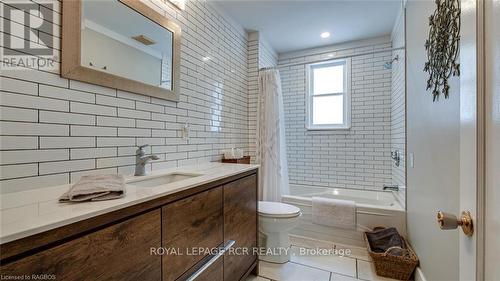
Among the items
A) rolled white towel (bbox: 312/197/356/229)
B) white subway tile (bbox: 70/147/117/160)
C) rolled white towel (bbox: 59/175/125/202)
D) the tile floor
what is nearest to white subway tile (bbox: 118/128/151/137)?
white subway tile (bbox: 70/147/117/160)

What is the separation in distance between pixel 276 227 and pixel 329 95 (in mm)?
2368

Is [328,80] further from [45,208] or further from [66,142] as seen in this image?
[45,208]

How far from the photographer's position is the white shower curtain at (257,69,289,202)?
270 centimetres

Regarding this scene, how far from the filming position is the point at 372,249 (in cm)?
208

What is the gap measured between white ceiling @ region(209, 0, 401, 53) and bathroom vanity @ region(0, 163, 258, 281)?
1.95 m

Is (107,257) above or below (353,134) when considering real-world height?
below

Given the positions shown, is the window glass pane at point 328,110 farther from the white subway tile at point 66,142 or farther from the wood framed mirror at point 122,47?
the white subway tile at point 66,142

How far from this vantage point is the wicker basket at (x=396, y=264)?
176cm

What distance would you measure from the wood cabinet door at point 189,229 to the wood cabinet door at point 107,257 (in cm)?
6

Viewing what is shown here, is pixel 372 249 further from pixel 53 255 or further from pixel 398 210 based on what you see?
pixel 53 255

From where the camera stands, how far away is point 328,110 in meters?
3.52

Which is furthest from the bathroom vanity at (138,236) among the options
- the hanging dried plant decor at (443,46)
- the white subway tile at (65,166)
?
the hanging dried plant decor at (443,46)

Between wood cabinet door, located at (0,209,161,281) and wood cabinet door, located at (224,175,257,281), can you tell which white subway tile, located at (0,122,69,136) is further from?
wood cabinet door, located at (224,175,257,281)

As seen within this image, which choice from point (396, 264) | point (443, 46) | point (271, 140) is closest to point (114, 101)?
point (271, 140)
